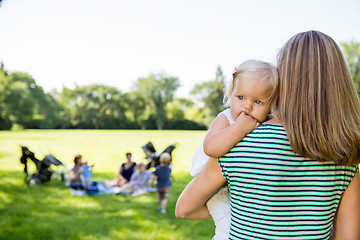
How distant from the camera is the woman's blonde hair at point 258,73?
1143mm

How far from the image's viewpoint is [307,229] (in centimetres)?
105

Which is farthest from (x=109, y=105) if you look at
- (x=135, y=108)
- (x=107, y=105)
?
(x=135, y=108)

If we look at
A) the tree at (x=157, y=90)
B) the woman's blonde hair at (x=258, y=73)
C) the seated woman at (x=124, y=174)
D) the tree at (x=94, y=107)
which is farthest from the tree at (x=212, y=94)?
the woman's blonde hair at (x=258, y=73)

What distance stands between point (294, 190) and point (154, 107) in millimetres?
58250

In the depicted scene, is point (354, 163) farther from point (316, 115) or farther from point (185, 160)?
point (185, 160)

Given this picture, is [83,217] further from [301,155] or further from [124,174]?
[301,155]

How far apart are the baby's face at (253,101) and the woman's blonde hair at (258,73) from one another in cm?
2

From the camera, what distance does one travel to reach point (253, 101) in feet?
3.99

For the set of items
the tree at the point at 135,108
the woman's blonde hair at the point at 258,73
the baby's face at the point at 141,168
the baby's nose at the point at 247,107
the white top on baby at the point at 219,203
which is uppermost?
the woman's blonde hair at the point at 258,73

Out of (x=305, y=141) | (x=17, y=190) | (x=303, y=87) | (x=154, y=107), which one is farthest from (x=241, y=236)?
(x=154, y=107)

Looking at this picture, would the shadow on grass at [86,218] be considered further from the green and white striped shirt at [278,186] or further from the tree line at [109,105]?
the tree line at [109,105]

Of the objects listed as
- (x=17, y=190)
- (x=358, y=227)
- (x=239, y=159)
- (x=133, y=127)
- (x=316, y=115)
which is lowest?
(x=133, y=127)

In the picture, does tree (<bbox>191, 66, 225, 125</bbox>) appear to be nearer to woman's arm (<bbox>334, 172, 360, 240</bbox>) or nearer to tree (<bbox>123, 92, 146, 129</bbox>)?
tree (<bbox>123, 92, 146, 129</bbox>)

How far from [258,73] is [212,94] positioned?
199 ft
